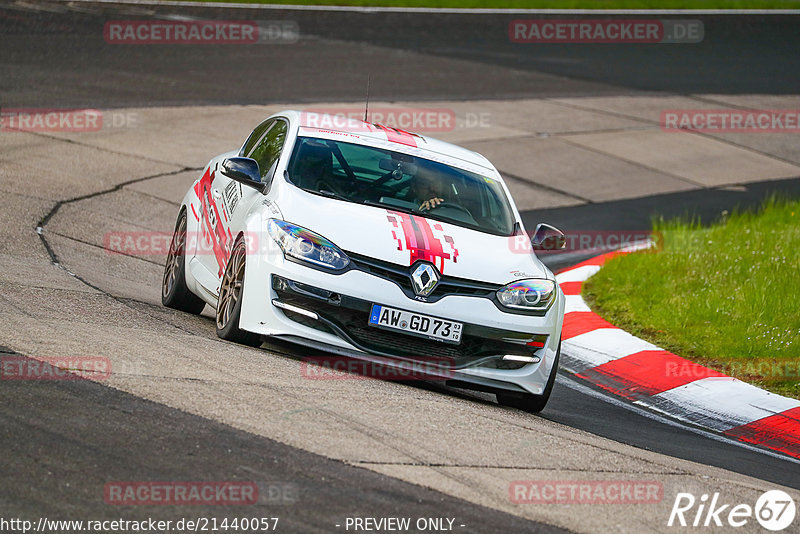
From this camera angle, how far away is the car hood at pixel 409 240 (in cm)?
678

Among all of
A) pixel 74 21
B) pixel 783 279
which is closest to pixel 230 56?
pixel 74 21

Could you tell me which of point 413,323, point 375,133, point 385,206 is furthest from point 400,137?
point 413,323

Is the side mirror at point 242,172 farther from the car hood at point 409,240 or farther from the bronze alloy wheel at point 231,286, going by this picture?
the bronze alloy wheel at point 231,286

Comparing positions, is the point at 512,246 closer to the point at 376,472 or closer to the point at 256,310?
the point at 256,310

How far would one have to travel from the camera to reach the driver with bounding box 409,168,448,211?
7625 mm

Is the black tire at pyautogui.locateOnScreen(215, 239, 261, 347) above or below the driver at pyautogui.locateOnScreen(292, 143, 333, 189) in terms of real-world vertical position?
below

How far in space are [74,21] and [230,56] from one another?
2930 millimetres

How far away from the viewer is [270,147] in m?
8.22

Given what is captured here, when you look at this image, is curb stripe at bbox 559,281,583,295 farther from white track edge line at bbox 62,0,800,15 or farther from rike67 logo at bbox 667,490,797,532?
white track edge line at bbox 62,0,800,15

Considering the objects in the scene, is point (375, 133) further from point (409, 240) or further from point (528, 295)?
point (528, 295)

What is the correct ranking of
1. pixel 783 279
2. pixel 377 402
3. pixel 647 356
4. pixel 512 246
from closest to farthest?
pixel 377 402 → pixel 512 246 → pixel 647 356 → pixel 783 279

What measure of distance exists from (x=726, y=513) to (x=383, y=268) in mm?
2399

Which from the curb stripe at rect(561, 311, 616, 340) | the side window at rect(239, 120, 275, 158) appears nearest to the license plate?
the side window at rect(239, 120, 275, 158)

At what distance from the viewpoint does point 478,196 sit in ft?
26.2
